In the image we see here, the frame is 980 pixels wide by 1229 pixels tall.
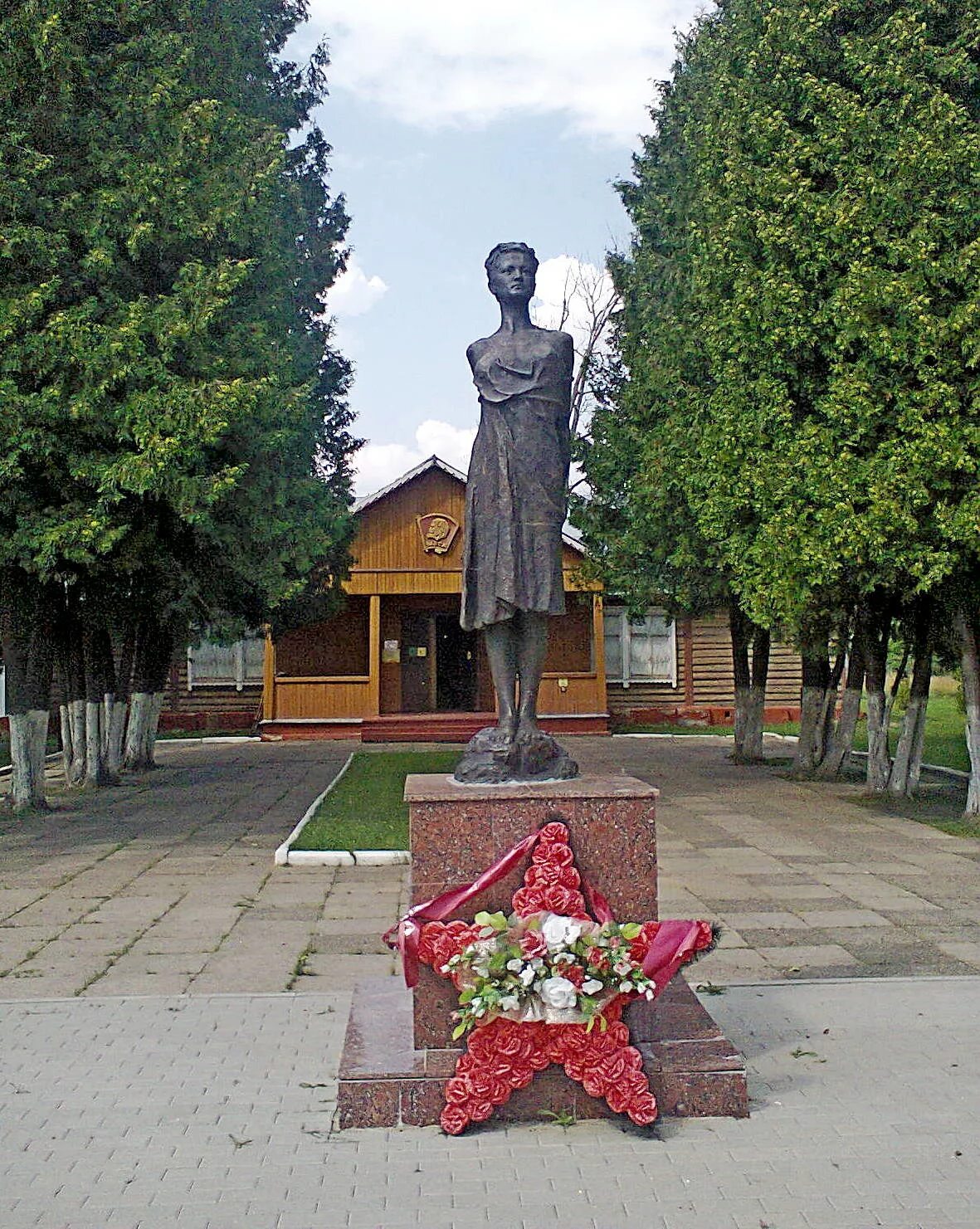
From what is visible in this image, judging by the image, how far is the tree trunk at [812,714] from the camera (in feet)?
53.9

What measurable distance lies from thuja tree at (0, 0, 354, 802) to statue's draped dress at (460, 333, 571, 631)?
19.9 ft

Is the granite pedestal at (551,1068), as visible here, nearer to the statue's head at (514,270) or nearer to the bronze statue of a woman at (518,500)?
the bronze statue of a woman at (518,500)

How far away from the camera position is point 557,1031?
459cm

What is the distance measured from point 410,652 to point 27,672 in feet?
49.3

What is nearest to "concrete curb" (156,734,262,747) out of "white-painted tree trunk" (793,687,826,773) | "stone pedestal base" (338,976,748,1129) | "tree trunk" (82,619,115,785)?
"tree trunk" (82,619,115,785)

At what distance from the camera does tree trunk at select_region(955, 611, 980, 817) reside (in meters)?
12.2

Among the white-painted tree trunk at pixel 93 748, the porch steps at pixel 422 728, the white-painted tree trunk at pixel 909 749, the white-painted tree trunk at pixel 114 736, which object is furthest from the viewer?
the porch steps at pixel 422 728

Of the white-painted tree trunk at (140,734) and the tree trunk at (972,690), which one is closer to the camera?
the tree trunk at (972,690)

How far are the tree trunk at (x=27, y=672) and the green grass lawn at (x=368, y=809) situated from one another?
3271 millimetres

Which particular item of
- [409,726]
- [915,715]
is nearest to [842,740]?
[915,715]

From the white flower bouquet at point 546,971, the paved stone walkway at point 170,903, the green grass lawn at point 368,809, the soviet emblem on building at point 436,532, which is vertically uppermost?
the soviet emblem on building at point 436,532

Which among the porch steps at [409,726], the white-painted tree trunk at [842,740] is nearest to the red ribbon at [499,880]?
the white-painted tree trunk at [842,740]

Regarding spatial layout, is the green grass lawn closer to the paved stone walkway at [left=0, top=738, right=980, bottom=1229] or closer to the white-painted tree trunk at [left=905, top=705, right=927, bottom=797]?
the paved stone walkway at [left=0, top=738, right=980, bottom=1229]

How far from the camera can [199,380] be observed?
11867 millimetres
